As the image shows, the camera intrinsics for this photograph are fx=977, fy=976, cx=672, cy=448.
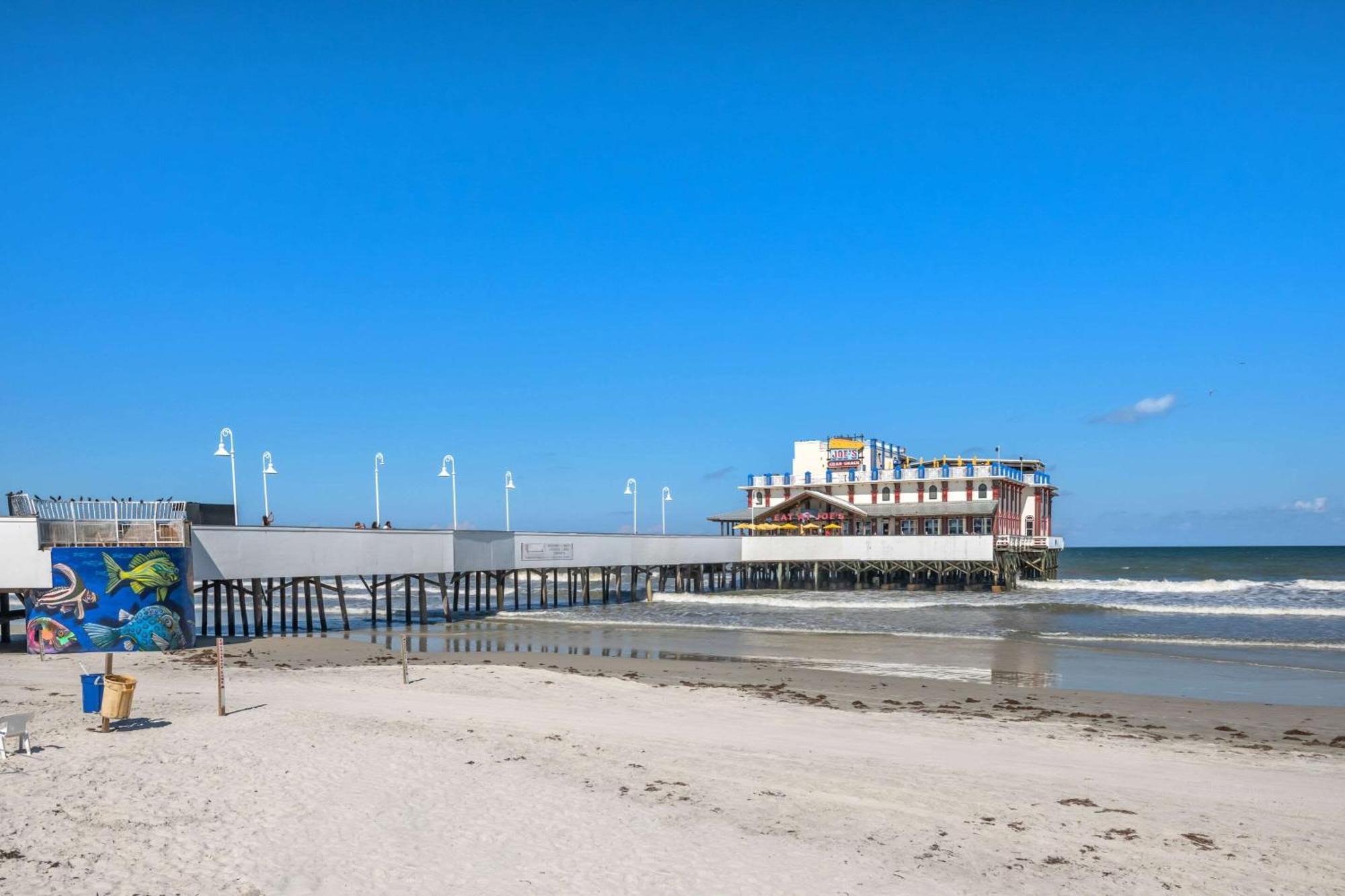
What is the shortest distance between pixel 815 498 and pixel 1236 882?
49.0 metres

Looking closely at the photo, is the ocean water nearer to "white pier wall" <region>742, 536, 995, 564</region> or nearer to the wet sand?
"white pier wall" <region>742, 536, 995, 564</region>

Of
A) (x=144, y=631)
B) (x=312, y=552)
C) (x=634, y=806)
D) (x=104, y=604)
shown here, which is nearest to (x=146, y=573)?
(x=104, y=604)

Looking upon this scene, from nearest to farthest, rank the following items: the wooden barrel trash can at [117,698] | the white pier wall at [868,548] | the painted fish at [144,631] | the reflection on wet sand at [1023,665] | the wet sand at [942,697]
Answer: the wooden barrel trash can at [117,698] < the wet sand at [942,697] < the reflection on wet sand at [1023,665] < the painted fish at [144,631] < the white pier wall at [868,548]

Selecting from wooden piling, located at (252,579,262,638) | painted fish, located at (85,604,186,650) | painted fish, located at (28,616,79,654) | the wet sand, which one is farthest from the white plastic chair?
wooden piling, located at (252,579,262,638)

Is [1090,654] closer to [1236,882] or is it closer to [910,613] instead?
[910,613]

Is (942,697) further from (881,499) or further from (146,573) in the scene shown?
(881,499)

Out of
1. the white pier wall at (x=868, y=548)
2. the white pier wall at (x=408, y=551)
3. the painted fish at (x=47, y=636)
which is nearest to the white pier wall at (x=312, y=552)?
the white pier wall at (x=408, y=551)

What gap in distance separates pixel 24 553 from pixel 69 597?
1.56 meters

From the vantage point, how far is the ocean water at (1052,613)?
31.3 metres

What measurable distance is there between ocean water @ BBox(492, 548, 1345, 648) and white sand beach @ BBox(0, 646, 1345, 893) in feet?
58.0

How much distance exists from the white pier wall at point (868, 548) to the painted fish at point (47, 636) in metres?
33.9

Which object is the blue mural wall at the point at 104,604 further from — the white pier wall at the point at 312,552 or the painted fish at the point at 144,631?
the white pier wall at the point at 312,552

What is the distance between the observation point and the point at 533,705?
1667 cm

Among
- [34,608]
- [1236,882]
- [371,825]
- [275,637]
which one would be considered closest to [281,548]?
[275,637]
